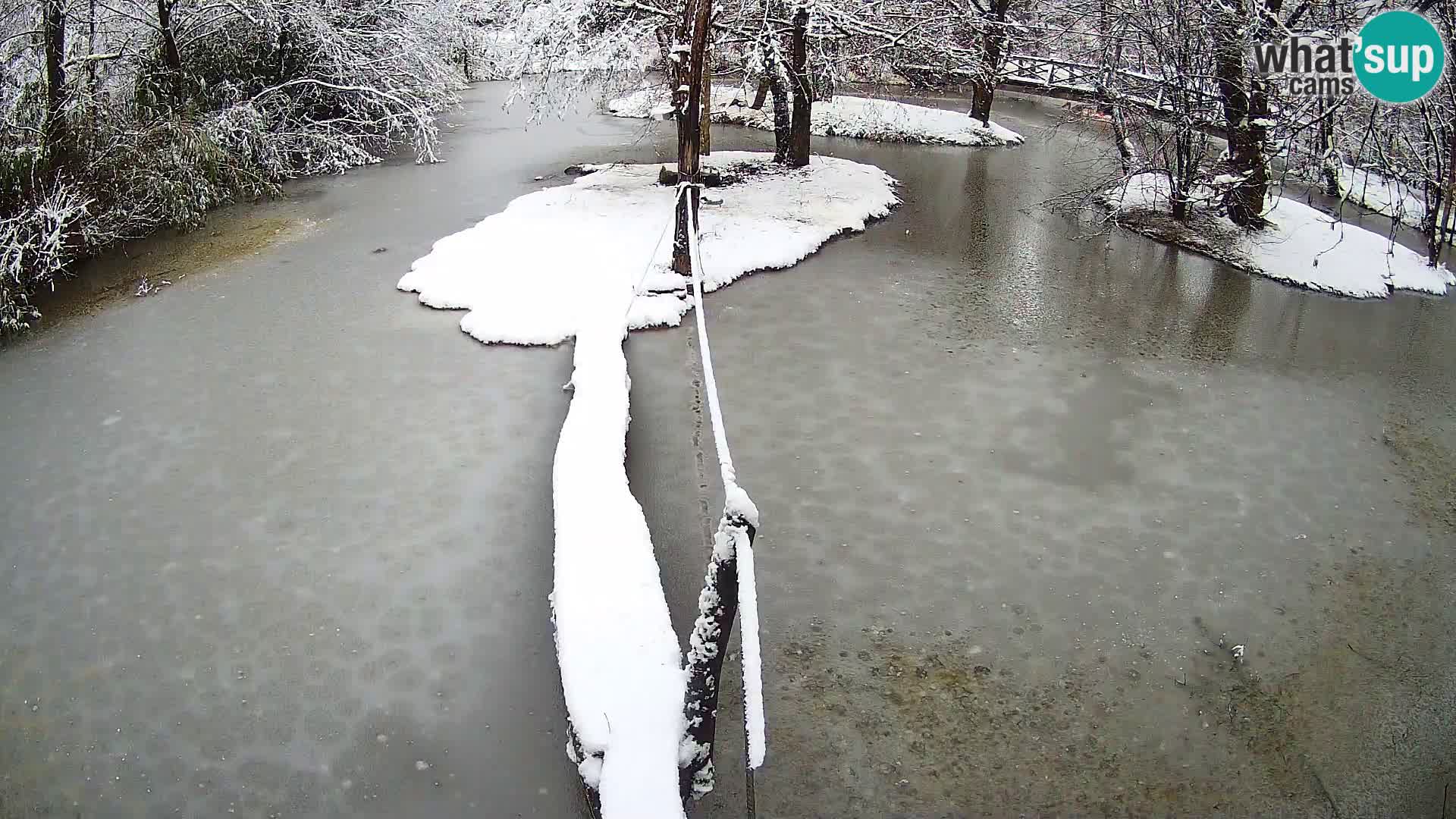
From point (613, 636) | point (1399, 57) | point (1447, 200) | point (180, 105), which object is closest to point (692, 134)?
point (613, 636)

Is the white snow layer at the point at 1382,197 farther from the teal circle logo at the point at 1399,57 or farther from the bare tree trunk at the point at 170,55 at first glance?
the bare tree trunk at the point at 170,55

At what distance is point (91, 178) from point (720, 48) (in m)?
7.55

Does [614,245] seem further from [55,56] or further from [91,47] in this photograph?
[91,47]

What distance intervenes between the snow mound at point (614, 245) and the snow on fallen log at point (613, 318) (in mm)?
25

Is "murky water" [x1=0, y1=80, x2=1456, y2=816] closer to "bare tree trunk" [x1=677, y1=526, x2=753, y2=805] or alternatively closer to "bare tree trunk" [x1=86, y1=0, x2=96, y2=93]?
"bare tree trunk" [x1=677, y1=526, x2=753, y2=805]

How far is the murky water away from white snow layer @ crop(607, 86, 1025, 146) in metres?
9.19

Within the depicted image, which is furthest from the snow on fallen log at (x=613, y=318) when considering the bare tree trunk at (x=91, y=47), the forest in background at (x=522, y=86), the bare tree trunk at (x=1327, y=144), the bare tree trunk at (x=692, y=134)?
the bare tree trunk at (x=91, y=47)

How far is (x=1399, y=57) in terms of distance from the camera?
8977 millimetres

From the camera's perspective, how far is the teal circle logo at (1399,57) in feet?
28.8

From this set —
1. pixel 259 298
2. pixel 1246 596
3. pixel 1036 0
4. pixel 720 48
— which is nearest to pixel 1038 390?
pixel 1246 596

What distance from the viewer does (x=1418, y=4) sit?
874cm

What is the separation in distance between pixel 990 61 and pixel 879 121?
2.36m

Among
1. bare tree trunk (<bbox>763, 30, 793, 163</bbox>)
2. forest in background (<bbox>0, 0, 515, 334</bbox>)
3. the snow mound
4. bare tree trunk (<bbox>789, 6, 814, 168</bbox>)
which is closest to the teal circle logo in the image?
the snow mound

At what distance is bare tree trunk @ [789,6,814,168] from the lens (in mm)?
11797
